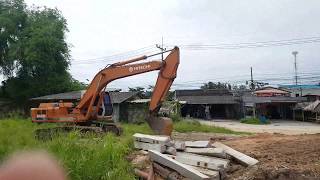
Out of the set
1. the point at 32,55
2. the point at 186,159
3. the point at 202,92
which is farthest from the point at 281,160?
the point at 202,92

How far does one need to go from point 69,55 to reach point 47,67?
11.2 ft

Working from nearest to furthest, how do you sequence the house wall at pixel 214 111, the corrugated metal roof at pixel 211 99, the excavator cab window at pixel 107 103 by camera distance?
the excavator cab window at pixel 107 103, the corrugated metal roof at pixel 211 99, the house wall at pixel 214 111

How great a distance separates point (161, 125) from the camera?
730 inches

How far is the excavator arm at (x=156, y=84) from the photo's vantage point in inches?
741

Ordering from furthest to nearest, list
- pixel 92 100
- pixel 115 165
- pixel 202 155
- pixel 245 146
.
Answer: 1. pixel 92 100
2. pixel 245 146
3. pixel 202 155
4. pixel 115 165

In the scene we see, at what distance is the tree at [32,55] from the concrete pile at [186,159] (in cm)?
3562

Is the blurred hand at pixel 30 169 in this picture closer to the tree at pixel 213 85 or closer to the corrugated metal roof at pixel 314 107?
the corrugated metal roof at pixel 314 107

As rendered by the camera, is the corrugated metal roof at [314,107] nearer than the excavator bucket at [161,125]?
No

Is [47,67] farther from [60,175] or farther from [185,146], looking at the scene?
[60,175]

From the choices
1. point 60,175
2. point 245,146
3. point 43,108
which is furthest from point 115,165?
point 43,108

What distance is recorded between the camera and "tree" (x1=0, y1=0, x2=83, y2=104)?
4819 centimetres

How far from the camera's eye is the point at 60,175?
109cm

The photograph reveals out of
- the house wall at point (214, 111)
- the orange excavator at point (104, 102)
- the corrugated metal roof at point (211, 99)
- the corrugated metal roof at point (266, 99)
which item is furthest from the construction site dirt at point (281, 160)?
the house wall at point (214, 111)

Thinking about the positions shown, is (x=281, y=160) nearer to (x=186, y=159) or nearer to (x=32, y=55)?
(x=186, y=159)
